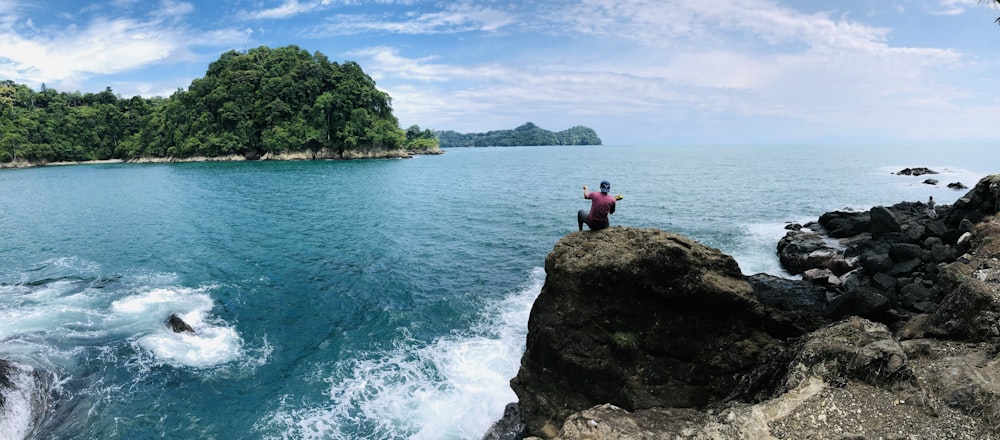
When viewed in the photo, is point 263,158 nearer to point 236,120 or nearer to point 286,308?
point 236,120

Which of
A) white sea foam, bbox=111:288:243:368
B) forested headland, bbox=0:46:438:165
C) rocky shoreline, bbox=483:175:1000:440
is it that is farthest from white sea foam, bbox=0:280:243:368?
forested headland, bbox=0:46:438:165

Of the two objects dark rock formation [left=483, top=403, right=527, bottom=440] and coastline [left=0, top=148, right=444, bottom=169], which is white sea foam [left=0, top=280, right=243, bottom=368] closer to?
dark rock formation [left=483, top=403, right=527, bottom=440]

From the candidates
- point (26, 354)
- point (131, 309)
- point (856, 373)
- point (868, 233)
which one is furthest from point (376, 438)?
point (868, 233)

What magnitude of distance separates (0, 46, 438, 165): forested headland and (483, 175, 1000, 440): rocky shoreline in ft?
362

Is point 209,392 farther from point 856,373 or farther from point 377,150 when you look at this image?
point 377,150

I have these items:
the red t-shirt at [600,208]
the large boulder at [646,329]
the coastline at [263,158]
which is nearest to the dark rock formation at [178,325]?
the large boulder at [646,329]

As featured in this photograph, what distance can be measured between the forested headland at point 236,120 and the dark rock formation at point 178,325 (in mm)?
101397

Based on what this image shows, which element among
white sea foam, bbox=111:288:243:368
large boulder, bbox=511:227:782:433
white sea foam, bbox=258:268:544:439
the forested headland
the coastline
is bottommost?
white sea foam, bbox=258:268:544:439

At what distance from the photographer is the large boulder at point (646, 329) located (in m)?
8.87

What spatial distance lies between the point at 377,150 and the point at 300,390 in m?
113

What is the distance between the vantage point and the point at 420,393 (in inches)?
487

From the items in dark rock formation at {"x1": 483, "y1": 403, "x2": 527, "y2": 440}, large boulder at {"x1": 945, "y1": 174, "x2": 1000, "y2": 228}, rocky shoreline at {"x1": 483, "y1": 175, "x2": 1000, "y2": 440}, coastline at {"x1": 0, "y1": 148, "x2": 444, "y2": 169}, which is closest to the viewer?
rocky shoreline at {"x1": 483, "y1": 175, "x2": 1000, "y2": 440}

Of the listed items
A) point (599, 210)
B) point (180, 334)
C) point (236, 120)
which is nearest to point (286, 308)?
point (180, 334)

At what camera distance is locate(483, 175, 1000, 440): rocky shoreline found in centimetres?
547
